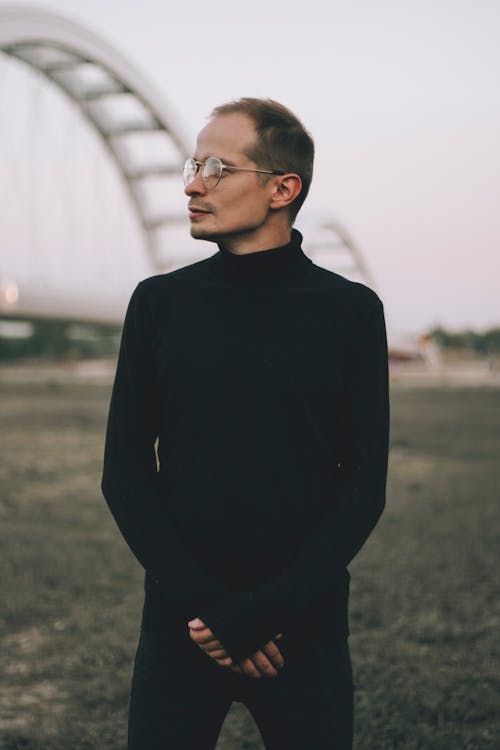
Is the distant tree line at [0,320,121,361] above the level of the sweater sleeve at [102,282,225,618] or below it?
below

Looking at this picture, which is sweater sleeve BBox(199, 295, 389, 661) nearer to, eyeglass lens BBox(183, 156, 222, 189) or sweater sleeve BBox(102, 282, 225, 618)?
sweater sleeve BBox(102, 282, 225, 618)

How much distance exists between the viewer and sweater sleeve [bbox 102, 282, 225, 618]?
1.35 meters

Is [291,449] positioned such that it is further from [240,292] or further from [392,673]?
[392,673]

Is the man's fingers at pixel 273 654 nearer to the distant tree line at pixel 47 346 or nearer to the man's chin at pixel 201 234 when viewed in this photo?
the man's chin at pixel 201 234

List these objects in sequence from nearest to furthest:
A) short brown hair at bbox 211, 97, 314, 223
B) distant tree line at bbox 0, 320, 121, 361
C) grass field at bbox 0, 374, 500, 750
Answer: short brown hair at bbox 211, 97, 314, 223 → grass field at bbox 0, 374, 500, 750 → distant tree line at bbox 0, 320, 121, 361

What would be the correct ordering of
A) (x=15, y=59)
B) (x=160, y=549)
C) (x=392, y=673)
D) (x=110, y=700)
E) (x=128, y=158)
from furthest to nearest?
(x=128, y=158), (x=15, y=59), (x=392, y=673), (x=110, y=700), (x=160, y=549)

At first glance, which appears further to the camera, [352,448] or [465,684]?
[465,684]

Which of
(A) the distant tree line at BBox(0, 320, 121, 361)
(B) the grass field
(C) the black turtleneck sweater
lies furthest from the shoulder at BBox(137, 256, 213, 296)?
(A) the distant tree line at BBox(0, 320, 121, 361)

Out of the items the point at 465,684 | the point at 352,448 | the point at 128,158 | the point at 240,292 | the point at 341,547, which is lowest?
the point at 465,684

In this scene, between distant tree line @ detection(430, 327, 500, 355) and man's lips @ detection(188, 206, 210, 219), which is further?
distant tree line @ detection(430, 327, 500, 355)

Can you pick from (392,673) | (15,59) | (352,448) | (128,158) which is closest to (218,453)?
(352,448)

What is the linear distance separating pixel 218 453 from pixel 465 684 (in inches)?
93.6

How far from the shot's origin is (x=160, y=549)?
4.47 feet

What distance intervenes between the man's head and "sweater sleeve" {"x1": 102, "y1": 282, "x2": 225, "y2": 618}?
19 cm
